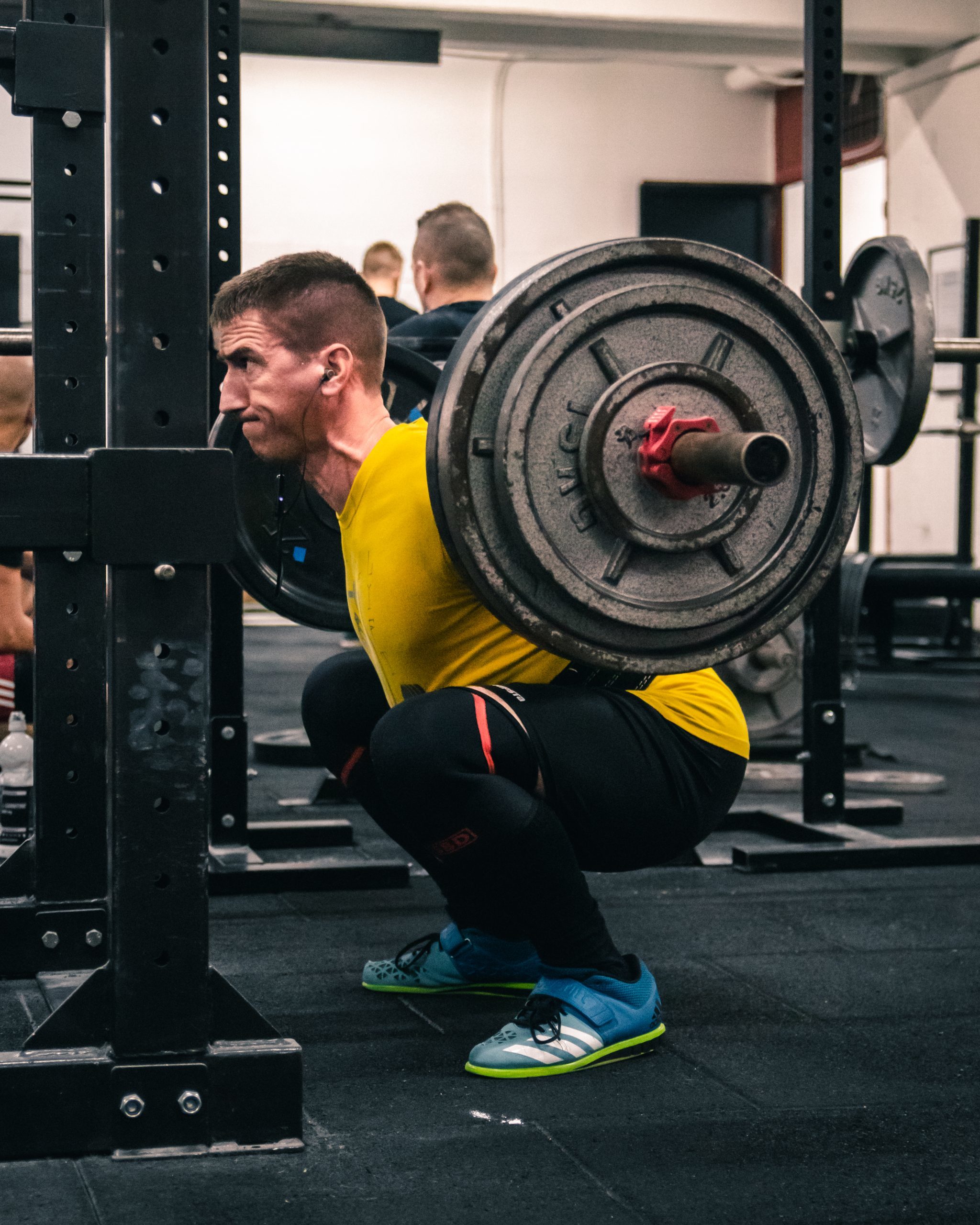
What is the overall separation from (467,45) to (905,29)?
2.17 m

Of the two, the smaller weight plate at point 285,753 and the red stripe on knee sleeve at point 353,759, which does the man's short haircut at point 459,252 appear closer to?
the smaller weight plate at point 285,753

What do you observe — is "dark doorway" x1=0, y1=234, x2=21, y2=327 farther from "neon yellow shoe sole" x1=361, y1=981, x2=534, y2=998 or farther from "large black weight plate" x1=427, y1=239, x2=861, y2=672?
"large black weight plate" x1=427, y1=239, x2=861, y2=672

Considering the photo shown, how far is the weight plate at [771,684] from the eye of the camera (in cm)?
367

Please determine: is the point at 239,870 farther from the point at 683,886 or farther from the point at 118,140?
the point at 118,140

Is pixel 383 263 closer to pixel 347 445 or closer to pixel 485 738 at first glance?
pixel 347 445

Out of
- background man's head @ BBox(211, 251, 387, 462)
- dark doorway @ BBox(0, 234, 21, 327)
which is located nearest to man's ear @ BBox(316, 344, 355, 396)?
background man's head @ BBox(211, 251, 387, 462)

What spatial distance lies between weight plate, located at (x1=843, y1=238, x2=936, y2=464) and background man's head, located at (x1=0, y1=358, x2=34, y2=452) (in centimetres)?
151

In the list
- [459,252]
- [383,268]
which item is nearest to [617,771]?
[459,252]

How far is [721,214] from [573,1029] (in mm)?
8202

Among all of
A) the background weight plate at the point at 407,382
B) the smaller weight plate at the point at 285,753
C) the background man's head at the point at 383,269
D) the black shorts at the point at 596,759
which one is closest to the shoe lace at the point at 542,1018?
the black shorts at the point at 596,759

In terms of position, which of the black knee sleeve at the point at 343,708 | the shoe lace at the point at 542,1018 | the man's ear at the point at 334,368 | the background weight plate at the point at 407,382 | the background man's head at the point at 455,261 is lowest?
the shoe lace at the point at 542,1018

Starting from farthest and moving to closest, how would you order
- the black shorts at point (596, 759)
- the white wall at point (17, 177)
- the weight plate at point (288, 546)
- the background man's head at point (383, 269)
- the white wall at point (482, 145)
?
the white wall at point (482, 145)
the white wall at point (17, 177)
the background man's head at point (383, 269)
the weight plate at point (288, 546)
the black shorts at point (596, 759)

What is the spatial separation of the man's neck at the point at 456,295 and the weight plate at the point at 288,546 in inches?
31.2

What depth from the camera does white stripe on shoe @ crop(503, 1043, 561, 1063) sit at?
1535mm
